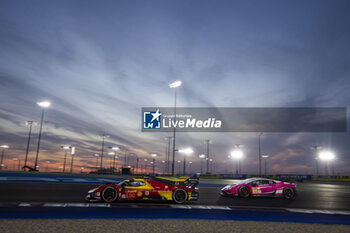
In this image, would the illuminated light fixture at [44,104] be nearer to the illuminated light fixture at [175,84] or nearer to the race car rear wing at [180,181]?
the illuminated light fixture at [175,84]

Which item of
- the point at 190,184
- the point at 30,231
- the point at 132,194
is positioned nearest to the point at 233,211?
the point at 190,184

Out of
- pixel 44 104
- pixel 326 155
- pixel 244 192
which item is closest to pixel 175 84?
pixel 244 192

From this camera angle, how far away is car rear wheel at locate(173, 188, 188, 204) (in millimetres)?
10203

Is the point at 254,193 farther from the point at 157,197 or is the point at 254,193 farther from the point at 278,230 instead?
the point at 278,230

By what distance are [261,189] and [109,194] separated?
7.85 m

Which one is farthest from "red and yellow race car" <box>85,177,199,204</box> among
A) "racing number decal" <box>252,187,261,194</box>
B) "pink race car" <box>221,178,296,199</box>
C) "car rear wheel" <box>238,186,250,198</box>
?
"racing number decal" <box>252,187,261,194</box>

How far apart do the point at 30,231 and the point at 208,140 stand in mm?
76653

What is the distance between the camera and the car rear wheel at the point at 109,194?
9.59 meters

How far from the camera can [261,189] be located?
13.2 m

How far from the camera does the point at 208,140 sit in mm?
80812

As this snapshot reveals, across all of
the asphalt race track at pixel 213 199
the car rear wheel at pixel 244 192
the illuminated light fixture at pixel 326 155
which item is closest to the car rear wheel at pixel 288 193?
the asphalt race track at pixel 213 199

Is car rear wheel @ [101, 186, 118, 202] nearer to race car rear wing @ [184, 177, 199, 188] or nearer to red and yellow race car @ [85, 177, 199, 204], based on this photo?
red and yellow race car @ [85, 177, 199, 204]

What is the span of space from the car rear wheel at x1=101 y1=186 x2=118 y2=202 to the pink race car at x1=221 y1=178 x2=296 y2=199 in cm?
625

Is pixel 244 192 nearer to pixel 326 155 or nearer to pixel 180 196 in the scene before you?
pixel 180 196
